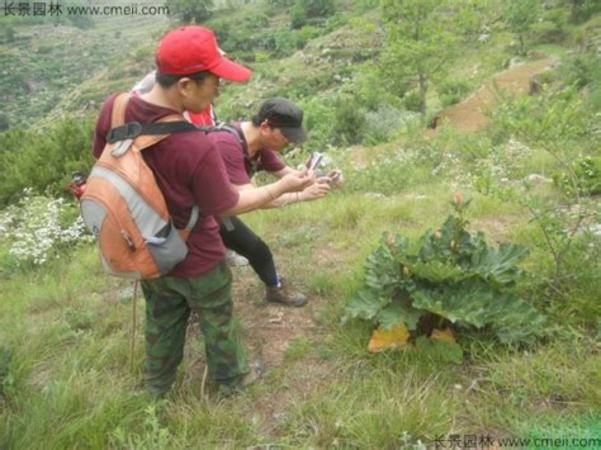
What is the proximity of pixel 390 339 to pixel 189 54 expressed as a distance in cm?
172

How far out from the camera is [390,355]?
2740mm

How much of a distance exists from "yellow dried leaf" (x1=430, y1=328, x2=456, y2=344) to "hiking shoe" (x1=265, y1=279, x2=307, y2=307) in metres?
1.02

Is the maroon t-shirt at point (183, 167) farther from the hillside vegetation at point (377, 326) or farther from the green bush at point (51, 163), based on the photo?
the green bush at point (51, 163)

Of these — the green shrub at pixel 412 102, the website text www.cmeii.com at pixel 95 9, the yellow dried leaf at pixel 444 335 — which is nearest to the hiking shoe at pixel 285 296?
the yellow dried leaf at pixel 444 335

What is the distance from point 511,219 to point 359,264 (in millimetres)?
1524

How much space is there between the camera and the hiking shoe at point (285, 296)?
353 centimetres

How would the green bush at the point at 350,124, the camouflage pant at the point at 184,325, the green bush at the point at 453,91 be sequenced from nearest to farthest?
the camouflage pant at the point at 184,325 → the green bush at the point at 350,124 → the green bush at the point at 453,91

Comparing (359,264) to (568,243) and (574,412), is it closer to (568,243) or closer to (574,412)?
(568,243)

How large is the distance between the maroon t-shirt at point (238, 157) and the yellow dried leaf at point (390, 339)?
42.5 inches

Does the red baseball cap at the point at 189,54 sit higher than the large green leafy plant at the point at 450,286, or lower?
higher

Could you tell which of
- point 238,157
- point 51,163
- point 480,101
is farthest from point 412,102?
Result: point 238,157

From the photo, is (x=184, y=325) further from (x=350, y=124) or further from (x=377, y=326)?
(x=350, y=124)

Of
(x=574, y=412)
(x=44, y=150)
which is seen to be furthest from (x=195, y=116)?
(x=44, y=150)

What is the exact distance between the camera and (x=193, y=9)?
79875 millimetres
